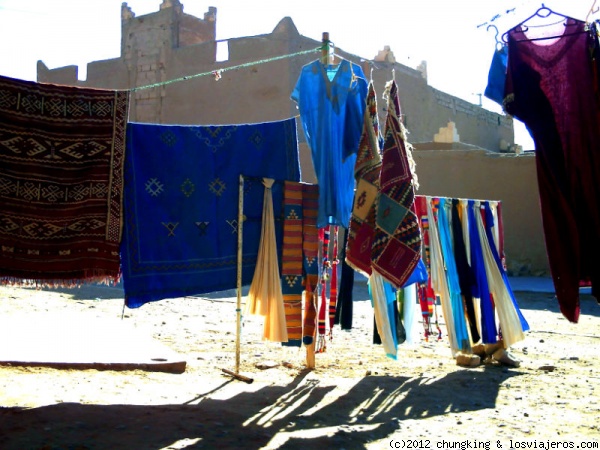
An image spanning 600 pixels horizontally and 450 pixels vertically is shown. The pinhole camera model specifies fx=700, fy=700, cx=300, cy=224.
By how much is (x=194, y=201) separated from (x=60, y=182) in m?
0.92

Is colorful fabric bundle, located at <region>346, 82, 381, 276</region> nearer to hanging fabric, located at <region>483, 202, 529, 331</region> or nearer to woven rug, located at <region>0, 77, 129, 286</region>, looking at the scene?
hanging fabric, located at <region>483, 202, 529, 331</region>

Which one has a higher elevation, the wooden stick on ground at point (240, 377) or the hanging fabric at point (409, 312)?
the hanging fabric at point (409, 312)

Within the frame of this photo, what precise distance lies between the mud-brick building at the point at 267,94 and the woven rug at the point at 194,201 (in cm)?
1081

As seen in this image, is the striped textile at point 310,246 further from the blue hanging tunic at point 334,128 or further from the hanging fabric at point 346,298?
the hanging fabric at point 346,298

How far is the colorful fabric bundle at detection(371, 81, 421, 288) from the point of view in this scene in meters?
4.70

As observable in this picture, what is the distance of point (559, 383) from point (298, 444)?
8.46 ft

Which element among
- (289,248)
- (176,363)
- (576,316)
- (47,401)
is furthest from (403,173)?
(47,401)

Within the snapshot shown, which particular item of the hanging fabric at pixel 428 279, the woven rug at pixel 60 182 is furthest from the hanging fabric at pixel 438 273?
the woven rug at pixel 60 182

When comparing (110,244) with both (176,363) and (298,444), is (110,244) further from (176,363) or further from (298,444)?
(298,444)

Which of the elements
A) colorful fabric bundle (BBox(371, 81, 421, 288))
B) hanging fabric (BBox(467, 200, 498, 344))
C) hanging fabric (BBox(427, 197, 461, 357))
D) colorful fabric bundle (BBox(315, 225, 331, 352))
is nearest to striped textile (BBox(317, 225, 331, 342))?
colorful fabric bundle (BBox(315, 225, 331, 352))

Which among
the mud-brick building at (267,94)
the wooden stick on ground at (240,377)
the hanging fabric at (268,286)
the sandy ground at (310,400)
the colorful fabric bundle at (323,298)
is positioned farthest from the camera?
the mud-brick building at (267,94)

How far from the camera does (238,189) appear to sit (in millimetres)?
5184

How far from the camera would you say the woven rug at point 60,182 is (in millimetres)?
4480

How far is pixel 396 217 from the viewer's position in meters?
4.73
